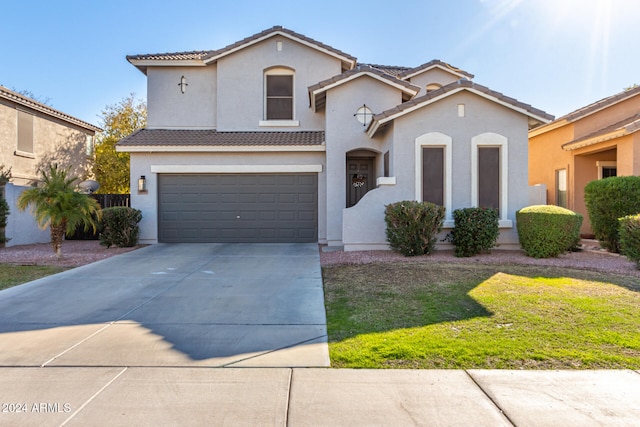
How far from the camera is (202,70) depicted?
661 inches

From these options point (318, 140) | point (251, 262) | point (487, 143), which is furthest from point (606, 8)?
point (251, 262)

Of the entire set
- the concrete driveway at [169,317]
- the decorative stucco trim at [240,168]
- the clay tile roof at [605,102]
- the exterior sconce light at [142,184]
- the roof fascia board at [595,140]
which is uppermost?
the clay tile roof at [605,102]

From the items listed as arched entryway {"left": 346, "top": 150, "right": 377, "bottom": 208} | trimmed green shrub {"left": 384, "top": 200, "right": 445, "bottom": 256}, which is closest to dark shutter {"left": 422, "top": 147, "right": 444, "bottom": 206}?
trimmed green shrub {"left": 384, "top": 200, "right": 445, "bottom": 256}

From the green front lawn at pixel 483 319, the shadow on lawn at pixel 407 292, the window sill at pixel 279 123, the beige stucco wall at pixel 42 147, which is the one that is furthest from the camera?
the window sill at pixel 279 123

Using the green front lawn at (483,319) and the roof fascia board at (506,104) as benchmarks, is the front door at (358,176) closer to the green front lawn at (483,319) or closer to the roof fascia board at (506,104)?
the roof fascia board at (506,104)

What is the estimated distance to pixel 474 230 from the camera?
10.9 metres

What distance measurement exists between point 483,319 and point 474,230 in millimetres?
5412

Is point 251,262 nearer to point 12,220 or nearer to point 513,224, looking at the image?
point 513,224

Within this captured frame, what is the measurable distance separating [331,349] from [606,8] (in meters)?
13.3

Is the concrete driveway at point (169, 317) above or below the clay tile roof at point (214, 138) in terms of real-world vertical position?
below

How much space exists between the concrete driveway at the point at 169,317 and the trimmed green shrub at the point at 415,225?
2.62 metres

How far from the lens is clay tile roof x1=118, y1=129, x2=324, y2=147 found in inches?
576

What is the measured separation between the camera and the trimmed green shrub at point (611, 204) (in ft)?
36.3

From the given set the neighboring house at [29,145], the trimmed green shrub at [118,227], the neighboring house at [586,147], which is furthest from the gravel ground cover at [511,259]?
the neighboring house at [29,145]
